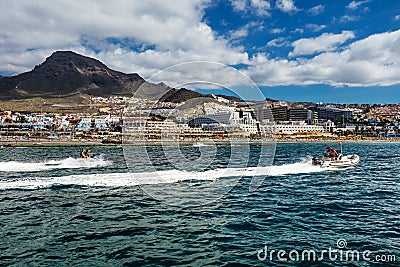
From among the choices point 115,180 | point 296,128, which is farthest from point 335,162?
point 296,128

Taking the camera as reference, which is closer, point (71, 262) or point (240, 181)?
point (71, 262)

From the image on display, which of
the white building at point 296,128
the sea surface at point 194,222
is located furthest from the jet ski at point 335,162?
the white building at point 296,128

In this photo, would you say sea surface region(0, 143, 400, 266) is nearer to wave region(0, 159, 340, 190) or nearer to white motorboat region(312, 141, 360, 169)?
wave region(0, 159, 340, 190)

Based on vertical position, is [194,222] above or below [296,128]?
A: below

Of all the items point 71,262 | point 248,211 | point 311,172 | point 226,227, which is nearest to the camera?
point 71,262

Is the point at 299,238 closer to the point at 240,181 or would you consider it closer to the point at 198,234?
the point at 198,234

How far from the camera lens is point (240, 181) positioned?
2167cm

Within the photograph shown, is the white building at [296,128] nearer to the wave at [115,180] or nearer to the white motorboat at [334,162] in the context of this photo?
the white motorboat at [334,162]

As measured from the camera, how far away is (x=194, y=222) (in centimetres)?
1224

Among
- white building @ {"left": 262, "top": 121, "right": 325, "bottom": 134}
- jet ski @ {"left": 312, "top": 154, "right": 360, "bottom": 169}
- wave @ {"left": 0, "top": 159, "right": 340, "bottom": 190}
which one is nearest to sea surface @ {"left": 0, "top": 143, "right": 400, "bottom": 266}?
wave @ {"left": 0, "top": 159, "right": 340, "bottom": 190}

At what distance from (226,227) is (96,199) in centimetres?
756

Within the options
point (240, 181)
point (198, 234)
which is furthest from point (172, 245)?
point (240, 181)

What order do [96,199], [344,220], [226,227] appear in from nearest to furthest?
[226,227] < [344,220] < [96,199]

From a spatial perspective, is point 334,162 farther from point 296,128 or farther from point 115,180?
point 296,128
